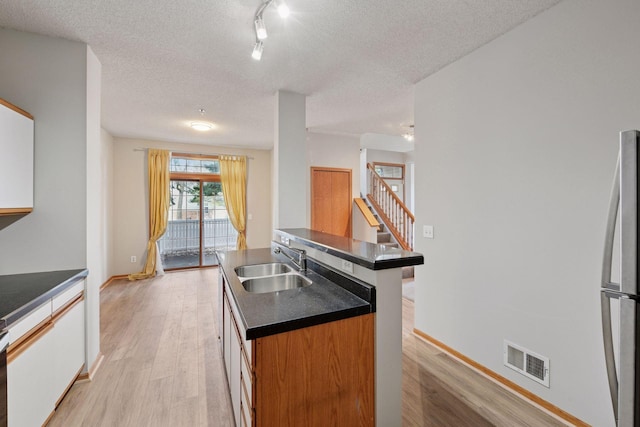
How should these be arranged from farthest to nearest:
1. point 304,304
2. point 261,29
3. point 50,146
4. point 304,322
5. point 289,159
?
point 289,159
point 50,146
point 261,29
point 304,304
point 304,322

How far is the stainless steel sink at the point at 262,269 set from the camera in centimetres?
238

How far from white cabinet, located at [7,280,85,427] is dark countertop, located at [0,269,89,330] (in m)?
0.06

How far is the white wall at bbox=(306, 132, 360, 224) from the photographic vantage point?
5.24 meters

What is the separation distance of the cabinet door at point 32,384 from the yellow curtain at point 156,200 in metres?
4.01

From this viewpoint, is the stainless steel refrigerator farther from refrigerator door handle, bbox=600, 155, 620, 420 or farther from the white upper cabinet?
the white upper cabinet

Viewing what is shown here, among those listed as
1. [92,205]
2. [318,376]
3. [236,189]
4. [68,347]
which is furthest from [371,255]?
[236,189]

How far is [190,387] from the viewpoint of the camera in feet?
7.18

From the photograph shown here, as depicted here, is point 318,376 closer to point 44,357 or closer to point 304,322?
point 304,322

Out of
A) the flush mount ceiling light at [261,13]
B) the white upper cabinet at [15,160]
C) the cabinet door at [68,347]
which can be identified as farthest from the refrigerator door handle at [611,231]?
the white upper cabinet at [15,160]

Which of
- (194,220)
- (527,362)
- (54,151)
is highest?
(54,151)

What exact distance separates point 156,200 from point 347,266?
16.8 feet

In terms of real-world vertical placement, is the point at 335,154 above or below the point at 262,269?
above

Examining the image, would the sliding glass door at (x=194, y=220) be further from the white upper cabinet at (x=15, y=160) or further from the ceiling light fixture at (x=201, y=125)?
the white upper cabinet at (x=15, y=160)

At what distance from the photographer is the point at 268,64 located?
2.62 metres
